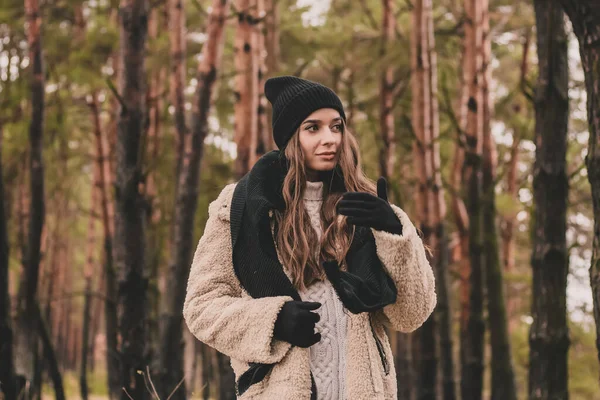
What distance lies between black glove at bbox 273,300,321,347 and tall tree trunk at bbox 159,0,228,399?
4667mm

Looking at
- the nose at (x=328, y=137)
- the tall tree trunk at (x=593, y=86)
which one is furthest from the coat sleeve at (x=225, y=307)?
the tall tree trunk at (x=593, y=86)

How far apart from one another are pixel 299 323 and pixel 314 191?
0.58 metres

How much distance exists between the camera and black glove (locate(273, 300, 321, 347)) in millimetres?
2455

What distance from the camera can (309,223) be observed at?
108 inches

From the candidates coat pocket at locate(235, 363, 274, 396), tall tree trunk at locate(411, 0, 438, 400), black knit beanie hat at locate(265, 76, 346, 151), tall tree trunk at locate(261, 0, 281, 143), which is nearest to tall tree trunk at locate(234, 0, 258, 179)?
tall tree trunk at locate(411, 0, 438, 400)

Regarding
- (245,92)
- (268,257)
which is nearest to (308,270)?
(268,257)

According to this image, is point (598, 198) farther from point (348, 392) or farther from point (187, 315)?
point (187, 315)

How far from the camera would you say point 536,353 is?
4578 millimetres

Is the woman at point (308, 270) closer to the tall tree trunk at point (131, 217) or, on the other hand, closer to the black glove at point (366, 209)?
the black glove at point (366, 209)

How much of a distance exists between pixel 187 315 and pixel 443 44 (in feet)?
36.3

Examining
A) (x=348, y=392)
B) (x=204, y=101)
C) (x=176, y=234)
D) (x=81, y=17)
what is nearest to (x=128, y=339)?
(x=176, y=234)

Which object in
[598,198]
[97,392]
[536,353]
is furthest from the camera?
[97,392]

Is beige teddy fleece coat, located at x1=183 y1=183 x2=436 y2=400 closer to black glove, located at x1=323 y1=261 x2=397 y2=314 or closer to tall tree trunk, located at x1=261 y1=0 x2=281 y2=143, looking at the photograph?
black glove, located at x1=323 y1=261 x2=397 y2=314

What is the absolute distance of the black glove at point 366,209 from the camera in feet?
8.07
